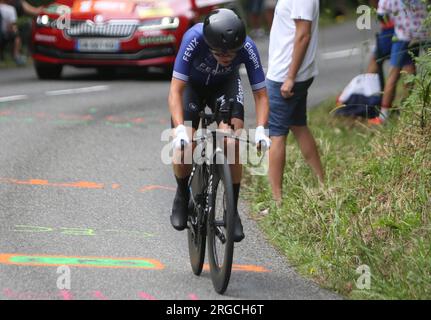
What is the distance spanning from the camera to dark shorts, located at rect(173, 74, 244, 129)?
23.7 feet

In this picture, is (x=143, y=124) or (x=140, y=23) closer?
(x=143, y=124)

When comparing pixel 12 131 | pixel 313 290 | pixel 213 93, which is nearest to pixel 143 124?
pixel 12 131

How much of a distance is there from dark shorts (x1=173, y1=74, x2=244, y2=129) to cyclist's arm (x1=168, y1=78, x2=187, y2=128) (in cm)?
25

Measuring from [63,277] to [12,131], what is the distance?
597 cm

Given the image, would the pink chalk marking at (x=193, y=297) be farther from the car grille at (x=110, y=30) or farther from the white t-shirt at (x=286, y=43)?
the car grille at (x=110, y=30)

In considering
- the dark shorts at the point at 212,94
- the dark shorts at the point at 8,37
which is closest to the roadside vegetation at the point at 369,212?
the dark shorts at the point at 212,94

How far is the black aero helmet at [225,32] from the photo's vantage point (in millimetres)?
6641

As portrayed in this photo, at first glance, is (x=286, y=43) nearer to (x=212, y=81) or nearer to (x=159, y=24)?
(x=212, y=81)

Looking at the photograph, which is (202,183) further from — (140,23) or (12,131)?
(140,23)

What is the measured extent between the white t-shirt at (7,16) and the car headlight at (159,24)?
4.26 m

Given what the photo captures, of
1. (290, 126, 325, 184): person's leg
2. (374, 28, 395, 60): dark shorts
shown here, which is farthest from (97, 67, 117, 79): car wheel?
(290, 126, 325, 184): person's leg

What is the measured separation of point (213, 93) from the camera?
7.38 metres

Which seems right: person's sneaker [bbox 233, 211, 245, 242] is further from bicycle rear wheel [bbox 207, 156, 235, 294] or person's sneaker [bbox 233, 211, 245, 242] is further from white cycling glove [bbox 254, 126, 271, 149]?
white cycling glove [bbox 254, 126, 271, 149]

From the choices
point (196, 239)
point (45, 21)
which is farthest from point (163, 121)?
point (196, 239)
